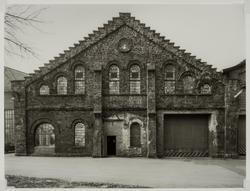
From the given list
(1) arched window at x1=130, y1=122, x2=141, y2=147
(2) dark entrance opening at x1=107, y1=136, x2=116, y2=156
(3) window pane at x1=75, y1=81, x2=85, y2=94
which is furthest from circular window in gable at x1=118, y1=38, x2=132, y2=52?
(2) dark entrance opening at x1=107, y1=136, x2=116, y2=156

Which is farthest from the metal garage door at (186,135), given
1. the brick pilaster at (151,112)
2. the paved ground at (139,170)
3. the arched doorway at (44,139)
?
the arched doorway at (44,139)

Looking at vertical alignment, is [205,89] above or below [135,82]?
below

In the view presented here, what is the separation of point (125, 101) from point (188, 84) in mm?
4592

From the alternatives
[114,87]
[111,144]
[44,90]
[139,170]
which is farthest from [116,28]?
[139,170]

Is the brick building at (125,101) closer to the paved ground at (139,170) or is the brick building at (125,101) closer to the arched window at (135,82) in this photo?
the arched window at (135,82)

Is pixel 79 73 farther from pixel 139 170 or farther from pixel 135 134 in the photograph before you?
pixel 139 170

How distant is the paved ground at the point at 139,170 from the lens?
50.4 feet

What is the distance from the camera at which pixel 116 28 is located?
24.4m

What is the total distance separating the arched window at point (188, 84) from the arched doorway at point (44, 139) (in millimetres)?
9814

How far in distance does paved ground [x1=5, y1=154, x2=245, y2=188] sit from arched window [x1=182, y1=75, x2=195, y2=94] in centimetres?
485

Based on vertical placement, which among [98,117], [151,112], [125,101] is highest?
[125,101]

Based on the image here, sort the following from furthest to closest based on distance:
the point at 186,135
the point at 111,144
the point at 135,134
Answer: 1. the point at 111,144
2. the point at 186,135
3. the point at 135,134

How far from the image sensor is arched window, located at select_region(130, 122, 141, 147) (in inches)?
948

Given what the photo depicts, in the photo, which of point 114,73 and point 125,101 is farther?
point 114,73
